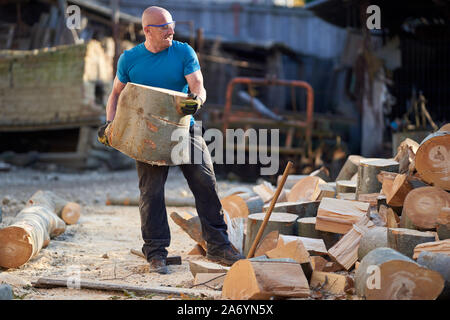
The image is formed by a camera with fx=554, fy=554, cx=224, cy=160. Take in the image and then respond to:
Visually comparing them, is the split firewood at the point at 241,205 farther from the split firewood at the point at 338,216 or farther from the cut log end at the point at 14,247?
Answer: the cut log end at the point at 14,247

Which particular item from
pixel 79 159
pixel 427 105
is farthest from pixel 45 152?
pixel 427 105

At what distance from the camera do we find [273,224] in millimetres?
4000

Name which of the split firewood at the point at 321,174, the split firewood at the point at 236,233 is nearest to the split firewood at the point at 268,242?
the split firewood at the point at 236,233

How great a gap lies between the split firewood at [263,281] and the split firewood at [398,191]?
3.44 feet

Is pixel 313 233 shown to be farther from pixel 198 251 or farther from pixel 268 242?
pixel 198 251

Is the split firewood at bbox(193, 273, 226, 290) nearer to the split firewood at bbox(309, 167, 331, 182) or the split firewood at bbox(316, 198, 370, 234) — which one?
the split firewood at bbox(316, 198, 370, 234)

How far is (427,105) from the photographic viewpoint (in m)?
9.59

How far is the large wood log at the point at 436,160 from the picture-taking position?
332 centimetres

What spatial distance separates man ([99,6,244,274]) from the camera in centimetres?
371

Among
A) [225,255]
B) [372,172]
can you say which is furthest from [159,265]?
[372,172]

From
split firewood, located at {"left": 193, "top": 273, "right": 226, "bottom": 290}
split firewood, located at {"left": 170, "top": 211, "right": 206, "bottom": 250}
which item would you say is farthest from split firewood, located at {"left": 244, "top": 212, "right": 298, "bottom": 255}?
split firewood, located at {"left": 193, "top": 273, "right": 226, "bottom": 290}

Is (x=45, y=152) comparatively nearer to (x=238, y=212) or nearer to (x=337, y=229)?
(x=238, y=212)

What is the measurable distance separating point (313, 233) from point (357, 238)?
48 cm

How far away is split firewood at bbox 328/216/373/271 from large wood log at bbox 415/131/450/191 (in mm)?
517
